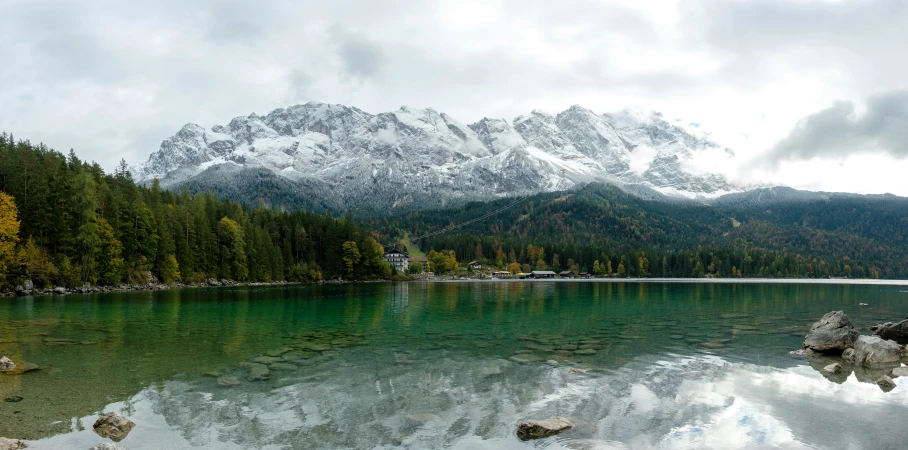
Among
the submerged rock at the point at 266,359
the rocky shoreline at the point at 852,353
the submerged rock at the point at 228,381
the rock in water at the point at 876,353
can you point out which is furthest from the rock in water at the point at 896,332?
the submerged rock at the point at 228,381

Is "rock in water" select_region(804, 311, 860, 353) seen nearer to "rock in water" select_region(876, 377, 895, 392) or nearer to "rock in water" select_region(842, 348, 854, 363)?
"rock in water" select_region(842, 348, 854, 363)

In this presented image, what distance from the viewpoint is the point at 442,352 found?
102 feet

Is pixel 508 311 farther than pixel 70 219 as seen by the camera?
No

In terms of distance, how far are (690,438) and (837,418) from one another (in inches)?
258

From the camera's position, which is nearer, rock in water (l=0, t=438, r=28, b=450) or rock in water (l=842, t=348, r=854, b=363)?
rock in water (l=0, t=438, r=28, b=450)

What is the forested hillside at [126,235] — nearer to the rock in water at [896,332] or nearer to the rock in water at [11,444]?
the rock in water at [11,444]

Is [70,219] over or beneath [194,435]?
over

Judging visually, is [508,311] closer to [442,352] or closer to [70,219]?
[442,352]

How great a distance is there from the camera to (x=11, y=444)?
14.2m

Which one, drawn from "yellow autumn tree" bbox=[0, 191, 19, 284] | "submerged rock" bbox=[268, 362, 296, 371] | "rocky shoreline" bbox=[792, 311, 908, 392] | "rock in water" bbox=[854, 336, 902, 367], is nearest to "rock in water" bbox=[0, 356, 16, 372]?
"submerged rock" bbox=[268, 362, 296, 371]

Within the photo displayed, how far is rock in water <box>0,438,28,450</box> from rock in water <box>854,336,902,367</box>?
119 feet

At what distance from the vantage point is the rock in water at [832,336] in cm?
3183

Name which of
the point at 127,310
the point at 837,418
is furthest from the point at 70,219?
the point at 837,418

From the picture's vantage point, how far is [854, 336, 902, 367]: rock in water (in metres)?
28.7
